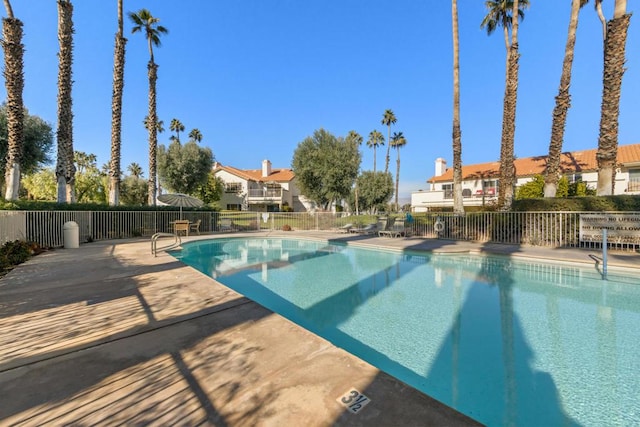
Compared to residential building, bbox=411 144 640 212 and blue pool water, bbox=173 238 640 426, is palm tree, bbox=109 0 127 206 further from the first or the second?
residential building, bbox=411 144 640 212

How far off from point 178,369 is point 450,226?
48.4ft

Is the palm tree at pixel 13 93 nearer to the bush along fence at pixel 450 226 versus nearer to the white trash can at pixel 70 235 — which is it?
the bush along fence at pixel 450 226

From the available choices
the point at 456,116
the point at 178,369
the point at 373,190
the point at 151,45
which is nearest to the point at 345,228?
the point at 456,116

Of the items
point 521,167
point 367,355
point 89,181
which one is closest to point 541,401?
point 367,355

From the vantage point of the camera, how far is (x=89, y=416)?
77.9 inches

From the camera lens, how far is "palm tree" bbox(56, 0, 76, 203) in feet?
42.2

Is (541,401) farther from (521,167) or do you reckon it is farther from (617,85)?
(521,167)

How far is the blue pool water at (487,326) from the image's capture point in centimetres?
285

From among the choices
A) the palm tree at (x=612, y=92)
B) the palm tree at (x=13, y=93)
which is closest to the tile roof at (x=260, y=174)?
the palm tree at (x=13, y=93)

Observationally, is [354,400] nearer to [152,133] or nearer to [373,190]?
[152,133]

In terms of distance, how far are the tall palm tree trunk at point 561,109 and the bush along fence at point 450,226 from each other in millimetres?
2333

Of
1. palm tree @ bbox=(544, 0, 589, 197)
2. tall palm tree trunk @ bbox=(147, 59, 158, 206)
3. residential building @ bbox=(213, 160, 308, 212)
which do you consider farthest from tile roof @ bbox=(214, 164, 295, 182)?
palm tree @ bbox=(544, 0, 589, 197)

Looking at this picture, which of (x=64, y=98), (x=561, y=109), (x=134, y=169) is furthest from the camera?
(x=134, y=169)

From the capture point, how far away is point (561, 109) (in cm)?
1271
